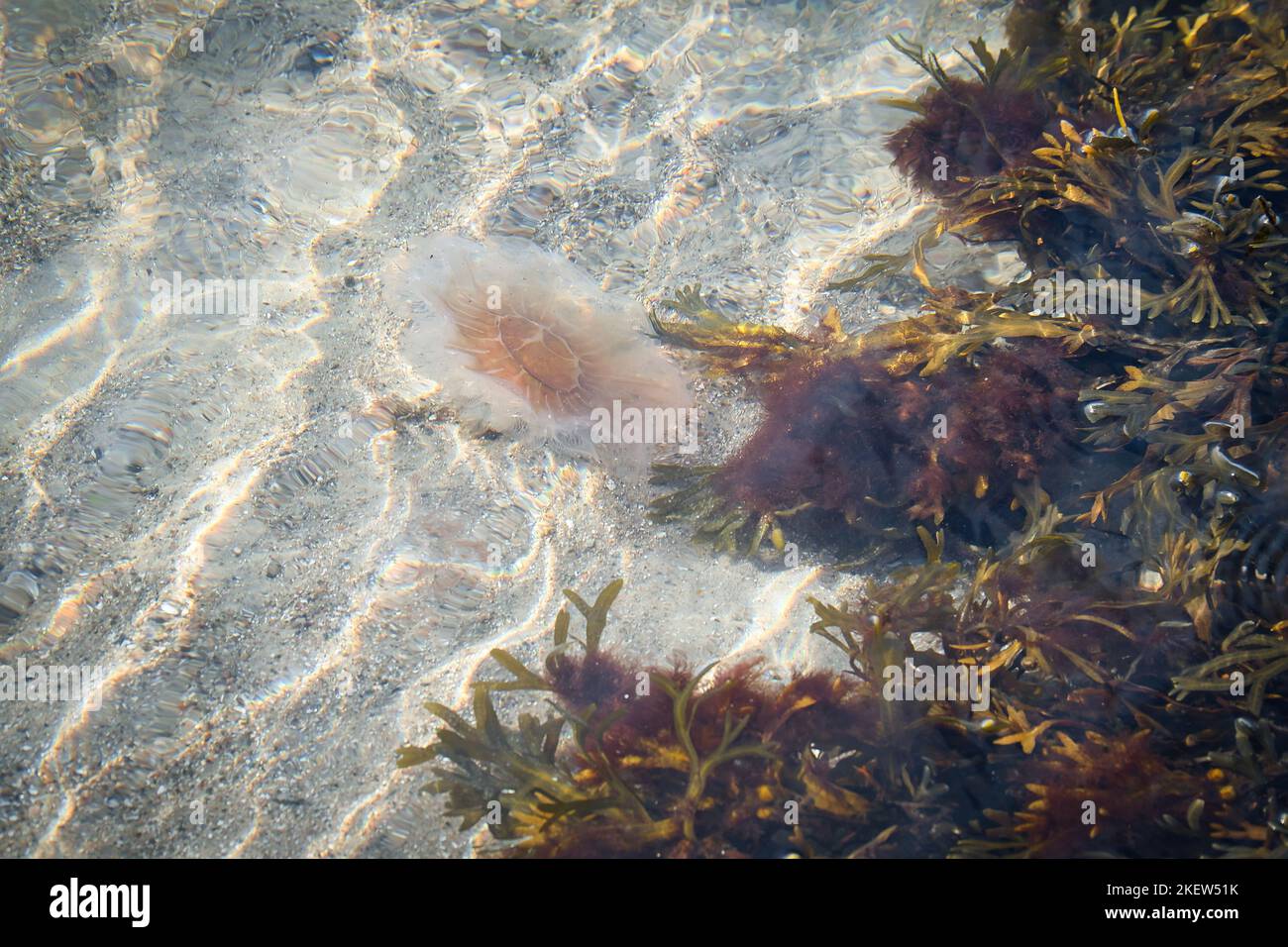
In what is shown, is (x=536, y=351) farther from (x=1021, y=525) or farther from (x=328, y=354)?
(x=1021, y=525)

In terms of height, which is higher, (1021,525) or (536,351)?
(536,351)

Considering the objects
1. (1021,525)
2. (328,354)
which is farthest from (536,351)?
(1021,525)

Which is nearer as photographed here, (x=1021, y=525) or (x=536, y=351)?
(x=1021, y=525)

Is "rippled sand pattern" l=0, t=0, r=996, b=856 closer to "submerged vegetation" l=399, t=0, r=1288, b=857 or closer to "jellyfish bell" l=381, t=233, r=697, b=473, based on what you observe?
"jellyfish bell" l=381, t=233, r=697, b=473

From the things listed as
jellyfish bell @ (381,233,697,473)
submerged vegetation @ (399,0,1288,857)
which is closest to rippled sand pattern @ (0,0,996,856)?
jellyfish bell @ (381,233,697,473)
